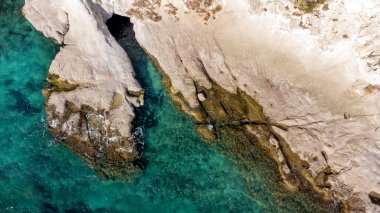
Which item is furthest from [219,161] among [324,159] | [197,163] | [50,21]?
[50,21]

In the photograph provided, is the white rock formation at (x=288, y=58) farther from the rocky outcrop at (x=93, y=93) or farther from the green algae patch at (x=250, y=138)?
the green algae patch at (x=250, y=138)

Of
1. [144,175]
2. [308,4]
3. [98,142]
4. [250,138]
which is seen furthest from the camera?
[250,138]

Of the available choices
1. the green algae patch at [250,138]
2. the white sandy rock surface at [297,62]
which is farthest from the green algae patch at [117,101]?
the white sandy rock surface at [297,62]

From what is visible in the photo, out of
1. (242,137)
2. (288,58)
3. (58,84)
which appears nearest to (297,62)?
(288,58)

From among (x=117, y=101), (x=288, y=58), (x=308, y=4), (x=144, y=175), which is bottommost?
(x=144, y=175)

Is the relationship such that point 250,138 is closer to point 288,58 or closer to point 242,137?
point 242,137

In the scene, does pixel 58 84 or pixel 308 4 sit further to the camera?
pixel 58 84

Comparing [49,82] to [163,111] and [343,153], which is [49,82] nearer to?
[163,111]

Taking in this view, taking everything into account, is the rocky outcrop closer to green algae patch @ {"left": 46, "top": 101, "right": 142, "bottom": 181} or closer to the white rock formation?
green algae patch @ {"left": 46, "top": 101, "right": 142, "bottom": 181}
